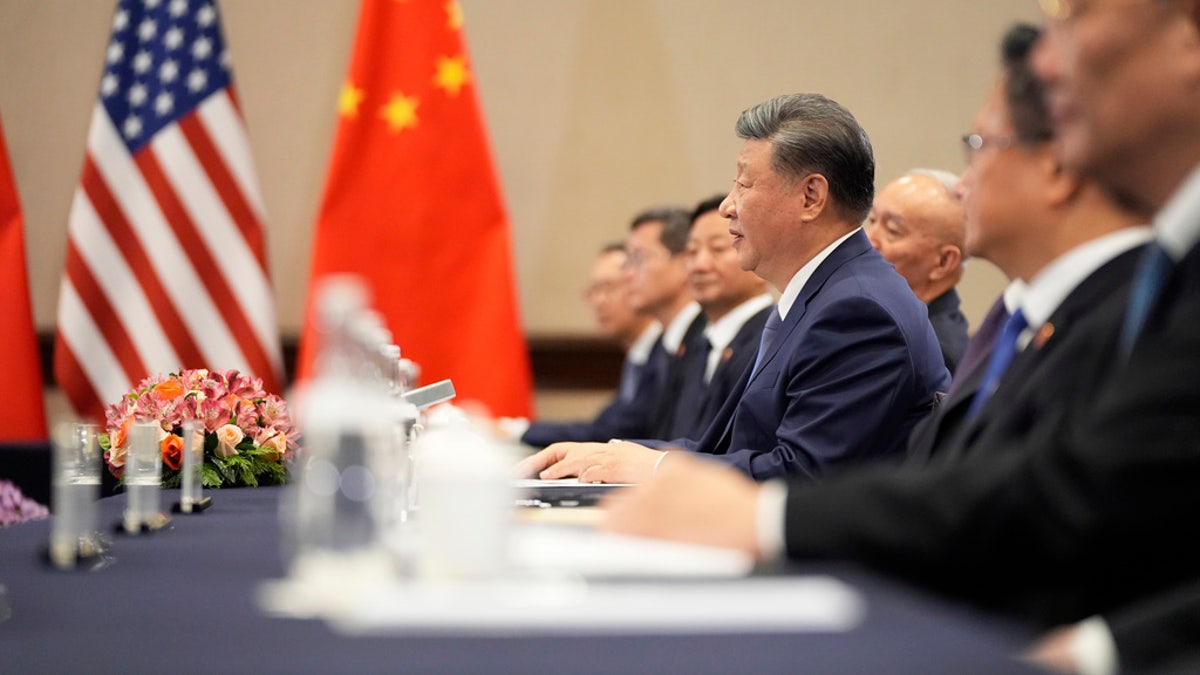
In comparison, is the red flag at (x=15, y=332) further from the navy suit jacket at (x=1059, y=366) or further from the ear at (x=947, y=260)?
the navy suit jacket at (x=1059, y=366)

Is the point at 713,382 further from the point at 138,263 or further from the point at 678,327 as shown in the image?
the point at 138,263

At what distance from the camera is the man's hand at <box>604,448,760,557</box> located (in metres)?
1.38

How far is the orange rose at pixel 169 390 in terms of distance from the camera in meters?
3.00

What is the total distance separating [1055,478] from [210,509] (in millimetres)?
1550

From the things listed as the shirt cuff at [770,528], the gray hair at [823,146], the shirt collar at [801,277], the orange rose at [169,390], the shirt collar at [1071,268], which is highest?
the gray hair at [823,146]

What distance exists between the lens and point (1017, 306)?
193cm

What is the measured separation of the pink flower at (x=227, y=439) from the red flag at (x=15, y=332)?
3245 mm

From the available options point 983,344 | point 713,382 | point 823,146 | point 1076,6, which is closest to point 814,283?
point 823,146

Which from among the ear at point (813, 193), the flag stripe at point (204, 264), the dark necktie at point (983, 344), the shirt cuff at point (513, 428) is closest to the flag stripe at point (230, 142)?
the flag stripe at point (204, 264)

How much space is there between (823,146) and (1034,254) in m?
1.61

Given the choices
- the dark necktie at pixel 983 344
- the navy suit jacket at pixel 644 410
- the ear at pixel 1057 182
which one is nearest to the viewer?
the ear at pixel 1057 182

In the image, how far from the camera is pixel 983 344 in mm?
2143

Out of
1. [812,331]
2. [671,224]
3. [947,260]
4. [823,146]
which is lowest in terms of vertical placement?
[812,331]

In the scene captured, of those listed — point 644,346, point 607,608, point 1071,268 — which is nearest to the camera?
point 607,608
